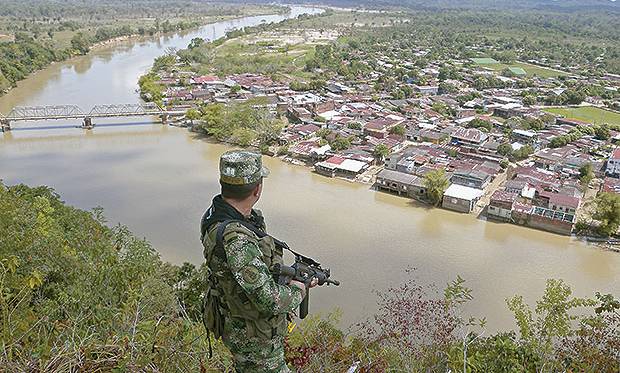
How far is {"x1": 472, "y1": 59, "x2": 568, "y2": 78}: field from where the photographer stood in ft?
72.5

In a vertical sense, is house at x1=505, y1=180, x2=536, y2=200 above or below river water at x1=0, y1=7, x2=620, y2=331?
above

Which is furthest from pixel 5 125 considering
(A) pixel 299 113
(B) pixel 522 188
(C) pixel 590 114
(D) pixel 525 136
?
(C) pixel 590 114

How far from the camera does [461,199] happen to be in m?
8.21

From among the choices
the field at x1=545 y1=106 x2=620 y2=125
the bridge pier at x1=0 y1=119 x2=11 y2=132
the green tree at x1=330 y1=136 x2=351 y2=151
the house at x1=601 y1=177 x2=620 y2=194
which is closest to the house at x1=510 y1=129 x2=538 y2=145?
the house at x1=601 y1=177 x2=620 y2=194

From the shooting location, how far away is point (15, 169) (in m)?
9.74

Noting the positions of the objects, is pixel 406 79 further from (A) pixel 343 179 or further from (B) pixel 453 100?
(A) pixel 343 179

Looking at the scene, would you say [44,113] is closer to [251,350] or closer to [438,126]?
[438,126]

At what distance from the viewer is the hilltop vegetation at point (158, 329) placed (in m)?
1.51

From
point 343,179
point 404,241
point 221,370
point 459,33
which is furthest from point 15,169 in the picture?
point 459,33

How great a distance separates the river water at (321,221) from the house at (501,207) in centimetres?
22

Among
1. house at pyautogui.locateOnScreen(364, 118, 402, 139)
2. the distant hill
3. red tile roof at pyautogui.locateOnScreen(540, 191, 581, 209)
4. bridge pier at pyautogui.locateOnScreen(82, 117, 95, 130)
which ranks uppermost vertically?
red tile roof at pyautogui.locateOnScreen(540, 191, 581, 209)

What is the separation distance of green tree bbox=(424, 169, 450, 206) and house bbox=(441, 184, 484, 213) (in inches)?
3.6

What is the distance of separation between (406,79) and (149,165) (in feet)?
39.7

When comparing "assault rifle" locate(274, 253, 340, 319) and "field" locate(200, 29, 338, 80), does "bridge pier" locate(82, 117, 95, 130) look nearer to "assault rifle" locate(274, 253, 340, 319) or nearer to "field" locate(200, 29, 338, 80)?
"field" locate(200, 29, 338, 80)
